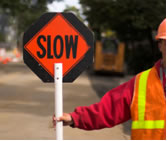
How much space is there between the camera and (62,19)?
281 cm

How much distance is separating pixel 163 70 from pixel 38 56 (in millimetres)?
1097

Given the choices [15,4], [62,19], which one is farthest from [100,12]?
[62,19]

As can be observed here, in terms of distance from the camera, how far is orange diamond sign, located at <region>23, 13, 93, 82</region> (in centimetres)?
279

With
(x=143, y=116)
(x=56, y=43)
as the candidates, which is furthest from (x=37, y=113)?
(x=143, y=116)

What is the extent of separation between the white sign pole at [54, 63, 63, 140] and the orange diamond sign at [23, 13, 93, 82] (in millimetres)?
74

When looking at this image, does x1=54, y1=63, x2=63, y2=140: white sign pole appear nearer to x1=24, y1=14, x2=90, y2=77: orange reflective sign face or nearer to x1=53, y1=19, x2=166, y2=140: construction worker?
x1=24, y1=14, x2=90, y2=77: orange reflective sign face

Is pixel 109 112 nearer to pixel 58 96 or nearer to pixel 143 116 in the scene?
pixel 143 116

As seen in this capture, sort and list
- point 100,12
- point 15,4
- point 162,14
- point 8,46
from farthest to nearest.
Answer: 1. point 8,46
2. point 15,4
3. point 100,12
4. point 162,14

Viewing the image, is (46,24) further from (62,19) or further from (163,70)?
(163,70)

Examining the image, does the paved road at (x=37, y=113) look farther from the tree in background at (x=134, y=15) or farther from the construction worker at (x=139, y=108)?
the tree in background at (x=134, y=15)

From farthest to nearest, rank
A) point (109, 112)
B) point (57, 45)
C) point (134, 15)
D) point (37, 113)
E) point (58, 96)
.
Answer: point (134, 15)
point (37, 113)
point (57, 45)
point (58, 96)
point (109, 112)

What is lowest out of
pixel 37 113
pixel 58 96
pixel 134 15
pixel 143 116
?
pixel 37 113

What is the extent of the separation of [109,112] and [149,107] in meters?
0.28

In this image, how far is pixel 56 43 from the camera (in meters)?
2.79
